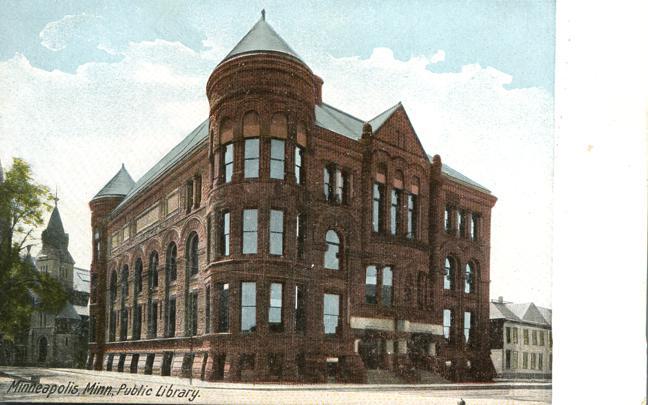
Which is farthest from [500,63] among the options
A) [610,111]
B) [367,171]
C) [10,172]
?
[10,172]

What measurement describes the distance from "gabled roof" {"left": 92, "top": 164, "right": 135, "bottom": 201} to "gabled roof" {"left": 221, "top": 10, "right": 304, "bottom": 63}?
1.44 meters

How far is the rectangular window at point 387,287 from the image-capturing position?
22.9 feet

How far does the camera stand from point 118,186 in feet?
22.0

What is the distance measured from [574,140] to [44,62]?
196 inches

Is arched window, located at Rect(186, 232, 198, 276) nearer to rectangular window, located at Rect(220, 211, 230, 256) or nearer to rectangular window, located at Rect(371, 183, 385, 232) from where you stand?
rectangular window, located at Rect(220, 211, 230, 256)

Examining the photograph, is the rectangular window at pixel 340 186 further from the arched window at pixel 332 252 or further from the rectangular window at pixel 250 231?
the rectangular window at pixel 250 231

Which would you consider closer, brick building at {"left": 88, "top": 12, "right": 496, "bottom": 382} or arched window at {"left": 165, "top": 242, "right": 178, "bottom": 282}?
brick building at {"left": 88, "top": 12, "right": 496, "bottom": 382}

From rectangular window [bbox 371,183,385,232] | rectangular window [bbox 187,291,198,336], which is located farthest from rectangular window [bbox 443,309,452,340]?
rectangular window [bbox 187,291,198,336]

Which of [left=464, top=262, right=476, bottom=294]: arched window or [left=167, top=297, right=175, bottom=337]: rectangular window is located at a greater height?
[left=464, top=262, right=476, bottom=294]: arched window

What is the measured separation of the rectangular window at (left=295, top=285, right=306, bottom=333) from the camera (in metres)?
6.56

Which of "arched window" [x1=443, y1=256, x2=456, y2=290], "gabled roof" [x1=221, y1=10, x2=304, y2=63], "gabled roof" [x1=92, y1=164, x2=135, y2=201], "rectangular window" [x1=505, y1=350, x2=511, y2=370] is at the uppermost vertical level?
"gabled roof" [x1=221, y1=10, x2=304, y2=63]

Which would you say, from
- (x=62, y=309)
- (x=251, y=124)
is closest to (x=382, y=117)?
(x=251, y=124)

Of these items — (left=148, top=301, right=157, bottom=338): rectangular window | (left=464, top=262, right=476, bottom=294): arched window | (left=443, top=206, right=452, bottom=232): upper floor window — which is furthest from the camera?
(left=443, top=206, right=452, bottom=232): upper floor window

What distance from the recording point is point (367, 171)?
275 inches
